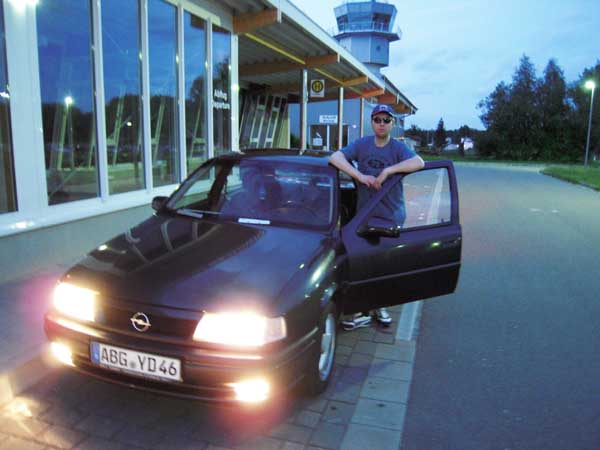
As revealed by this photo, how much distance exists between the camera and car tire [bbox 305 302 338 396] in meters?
3.10

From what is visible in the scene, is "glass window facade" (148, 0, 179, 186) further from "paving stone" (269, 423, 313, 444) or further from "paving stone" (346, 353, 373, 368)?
"paving stone" (269, 423, 313, 444)

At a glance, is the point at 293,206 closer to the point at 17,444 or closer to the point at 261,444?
the point at 261,444

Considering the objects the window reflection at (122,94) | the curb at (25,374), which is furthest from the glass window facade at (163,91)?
the curb at (25,374)

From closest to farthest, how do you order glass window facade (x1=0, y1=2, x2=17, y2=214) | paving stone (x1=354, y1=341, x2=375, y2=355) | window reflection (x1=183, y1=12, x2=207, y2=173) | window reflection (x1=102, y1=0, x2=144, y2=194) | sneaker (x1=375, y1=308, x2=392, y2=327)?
paving stone (x1=354, y1=341, x2=375, y2=355), sneaker (x1=375, y1=308, x2=392, y2=327), glass window facade (x1=0, y1=2, x2=17, y2=214), window reflection (x1=102, y1=0, x2=144, y2=194), window reflection (x1=183, y1=12, x2=207, y2=173)

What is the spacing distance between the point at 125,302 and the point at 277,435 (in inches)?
44.0

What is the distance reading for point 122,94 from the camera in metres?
7.70

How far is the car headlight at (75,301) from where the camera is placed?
2873 millimetres

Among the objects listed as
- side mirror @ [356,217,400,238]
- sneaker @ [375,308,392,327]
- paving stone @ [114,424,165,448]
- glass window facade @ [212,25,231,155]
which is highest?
glass window facade @ [212,25,231,155]

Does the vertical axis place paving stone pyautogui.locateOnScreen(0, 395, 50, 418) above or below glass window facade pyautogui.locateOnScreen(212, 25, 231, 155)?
below

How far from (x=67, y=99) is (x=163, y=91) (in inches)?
93.3

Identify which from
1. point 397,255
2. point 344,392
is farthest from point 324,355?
point 397,255

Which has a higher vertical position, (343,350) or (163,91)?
(163,91)

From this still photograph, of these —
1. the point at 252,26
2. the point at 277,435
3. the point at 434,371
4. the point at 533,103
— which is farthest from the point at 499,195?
the point at 533,103

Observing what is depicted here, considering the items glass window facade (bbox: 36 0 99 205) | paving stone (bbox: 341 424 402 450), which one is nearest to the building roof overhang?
glass window facade (bbox: 36 0 99 205)
